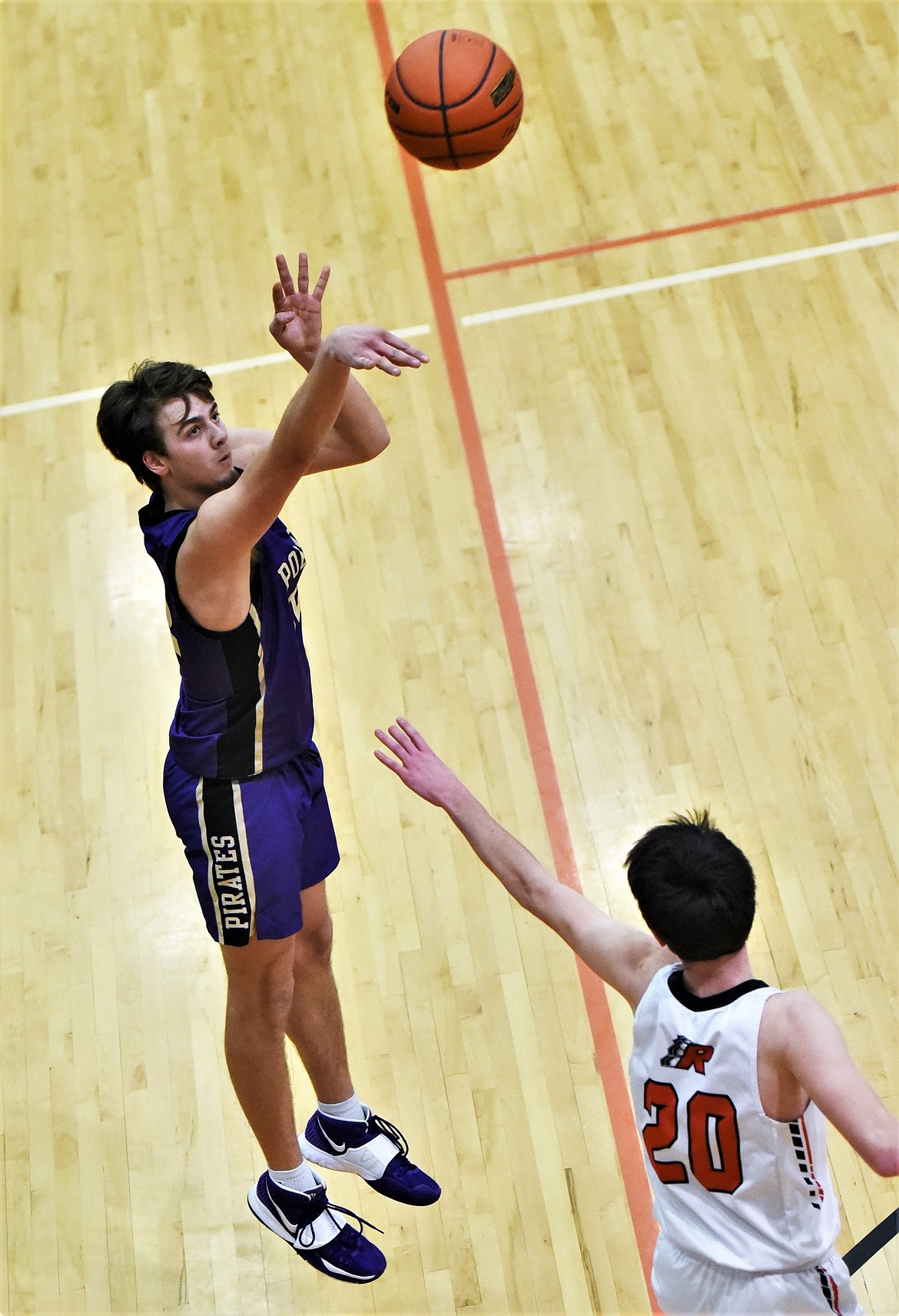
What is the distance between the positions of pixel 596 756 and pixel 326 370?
2.63 meters

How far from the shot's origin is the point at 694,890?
8.93ft

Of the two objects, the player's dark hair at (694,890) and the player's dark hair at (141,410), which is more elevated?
the player's dark hair at (141,410)

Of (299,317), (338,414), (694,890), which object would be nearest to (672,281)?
(299,317)

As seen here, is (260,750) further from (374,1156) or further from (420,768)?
(374,1156)

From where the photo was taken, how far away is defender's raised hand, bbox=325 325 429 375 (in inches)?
115

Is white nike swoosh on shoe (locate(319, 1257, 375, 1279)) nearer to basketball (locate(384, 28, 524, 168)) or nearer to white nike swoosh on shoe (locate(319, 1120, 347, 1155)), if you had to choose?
white nike swoosh on shoe (locate(319, 1120, 347, 1155))

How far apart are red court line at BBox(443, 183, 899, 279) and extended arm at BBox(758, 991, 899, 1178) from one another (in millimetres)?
4537

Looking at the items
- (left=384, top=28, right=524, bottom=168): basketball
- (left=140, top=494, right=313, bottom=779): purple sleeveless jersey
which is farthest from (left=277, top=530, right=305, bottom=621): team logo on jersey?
(left=384, top=28, right=524, bottom=168): basketball

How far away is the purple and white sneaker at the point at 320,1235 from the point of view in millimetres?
4156

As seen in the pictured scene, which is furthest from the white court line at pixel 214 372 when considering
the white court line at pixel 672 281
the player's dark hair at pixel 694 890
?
the player's dark hair at pixel 694 890

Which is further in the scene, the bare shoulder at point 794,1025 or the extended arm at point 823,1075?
the bare shoulder at point 794,1025

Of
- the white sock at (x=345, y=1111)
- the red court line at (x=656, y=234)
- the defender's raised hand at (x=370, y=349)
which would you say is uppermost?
the defender's raised hand at (x=370, y=349)

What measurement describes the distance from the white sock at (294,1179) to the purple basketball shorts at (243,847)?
0.84 meters

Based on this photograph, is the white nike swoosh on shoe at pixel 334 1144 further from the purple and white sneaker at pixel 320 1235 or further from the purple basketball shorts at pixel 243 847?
the purple basketball shorts at pixel 243 847
